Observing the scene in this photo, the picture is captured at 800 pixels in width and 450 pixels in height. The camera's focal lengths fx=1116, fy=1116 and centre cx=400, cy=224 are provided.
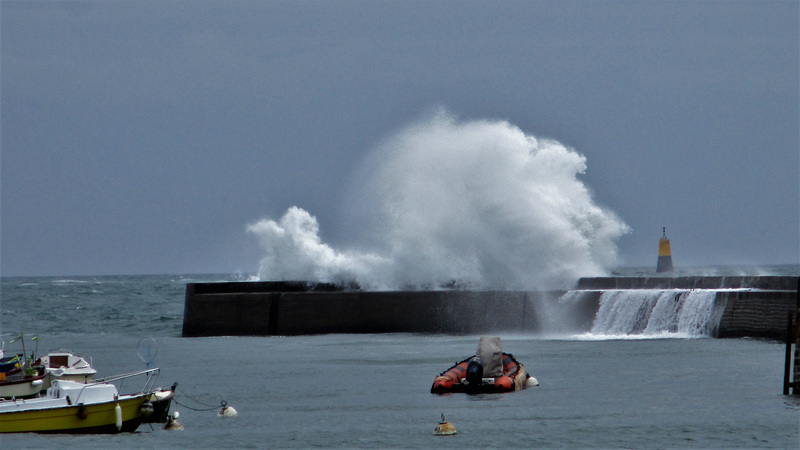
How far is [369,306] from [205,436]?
56.3 feet

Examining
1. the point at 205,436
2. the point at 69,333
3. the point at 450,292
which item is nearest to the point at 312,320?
the point at 450,292

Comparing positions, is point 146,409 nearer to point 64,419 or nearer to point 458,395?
point 64,419

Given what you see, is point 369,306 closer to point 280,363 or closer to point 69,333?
point 280,363

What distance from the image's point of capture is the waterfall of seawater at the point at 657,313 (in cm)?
2695

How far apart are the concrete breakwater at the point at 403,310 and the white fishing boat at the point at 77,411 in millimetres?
16400

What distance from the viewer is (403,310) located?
104 feet

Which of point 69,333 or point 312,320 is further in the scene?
point 69,333

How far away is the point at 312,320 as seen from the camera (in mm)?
32281

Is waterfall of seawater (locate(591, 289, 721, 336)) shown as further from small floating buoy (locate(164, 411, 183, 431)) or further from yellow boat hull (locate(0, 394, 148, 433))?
yellow boat hull (locate(0, 394, 148, 433))

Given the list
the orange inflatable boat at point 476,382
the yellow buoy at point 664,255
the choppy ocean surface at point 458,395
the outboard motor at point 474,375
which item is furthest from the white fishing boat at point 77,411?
the yellow buoy at point 664,255

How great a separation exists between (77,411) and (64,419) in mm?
218

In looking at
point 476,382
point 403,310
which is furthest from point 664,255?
point 476,382

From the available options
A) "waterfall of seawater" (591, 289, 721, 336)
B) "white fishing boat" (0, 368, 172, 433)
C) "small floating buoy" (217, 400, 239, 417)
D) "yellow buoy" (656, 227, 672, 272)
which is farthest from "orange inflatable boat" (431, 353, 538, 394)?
"yellow buoy" (656, 227, 672, 272)

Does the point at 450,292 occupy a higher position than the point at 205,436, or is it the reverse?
the point at 450,292
